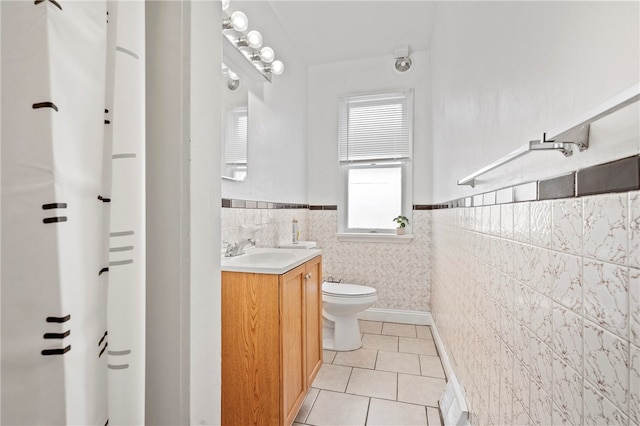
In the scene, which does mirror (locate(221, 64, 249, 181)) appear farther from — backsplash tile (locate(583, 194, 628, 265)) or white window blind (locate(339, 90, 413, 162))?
backsplash tile (locate(583, 194, 628, 265))

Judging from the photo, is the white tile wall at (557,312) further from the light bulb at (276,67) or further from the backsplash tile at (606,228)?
the light bulb at (276,67)

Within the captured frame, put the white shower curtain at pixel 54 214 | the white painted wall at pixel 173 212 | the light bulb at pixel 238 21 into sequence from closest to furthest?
1. the white shower curtain at pixel 54 214
2. the white painted wall at pixel 173 212
3. the light bulb at pixel 238 21

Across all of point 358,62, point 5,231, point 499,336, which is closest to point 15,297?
point 5,231

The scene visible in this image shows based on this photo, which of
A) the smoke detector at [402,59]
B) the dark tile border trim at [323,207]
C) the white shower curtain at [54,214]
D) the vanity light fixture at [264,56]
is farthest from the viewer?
the dark tile border trim at [323,207]

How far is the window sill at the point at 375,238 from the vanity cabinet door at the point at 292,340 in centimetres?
155

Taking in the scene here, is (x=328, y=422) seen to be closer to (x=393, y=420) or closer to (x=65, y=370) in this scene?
(x=393, y=420)

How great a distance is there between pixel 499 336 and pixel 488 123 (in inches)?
33.9

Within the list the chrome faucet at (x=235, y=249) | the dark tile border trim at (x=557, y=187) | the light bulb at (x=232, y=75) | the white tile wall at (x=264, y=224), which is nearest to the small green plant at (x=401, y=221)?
the white tile wall at (x=264, y=224)

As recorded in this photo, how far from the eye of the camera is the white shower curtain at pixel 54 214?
1.37ft

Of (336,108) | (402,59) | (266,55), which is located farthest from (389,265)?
(266,55)

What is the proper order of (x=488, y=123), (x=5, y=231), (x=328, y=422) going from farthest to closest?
(x=328, y=422), (x=488, y=123), (x=5, y=231)

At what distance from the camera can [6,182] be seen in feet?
1.39

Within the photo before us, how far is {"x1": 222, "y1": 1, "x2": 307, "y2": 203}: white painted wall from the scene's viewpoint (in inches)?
87.5

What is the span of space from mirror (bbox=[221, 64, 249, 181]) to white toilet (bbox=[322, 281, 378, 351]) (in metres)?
1.15
